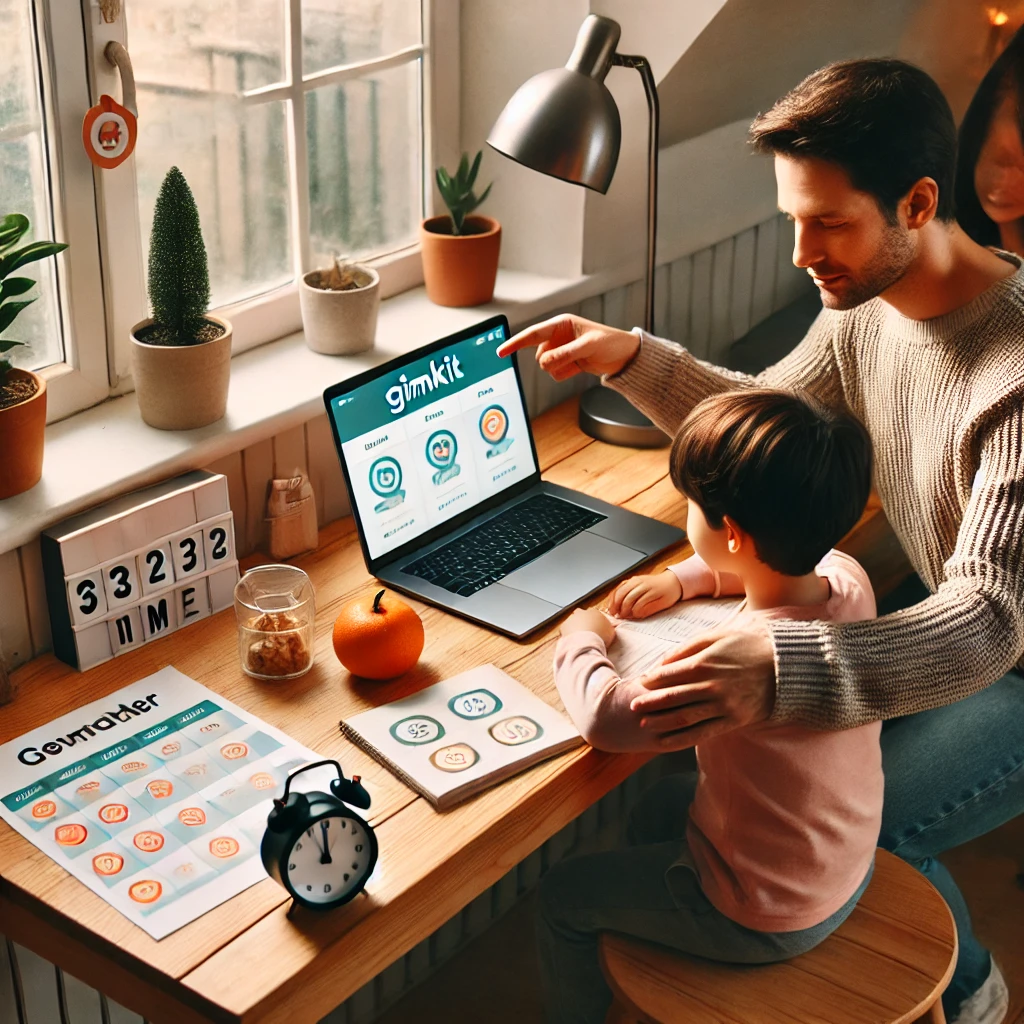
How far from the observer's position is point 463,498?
1.86m

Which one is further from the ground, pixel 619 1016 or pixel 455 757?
pixel 455 757

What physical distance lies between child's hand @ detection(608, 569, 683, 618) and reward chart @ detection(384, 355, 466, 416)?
384mm

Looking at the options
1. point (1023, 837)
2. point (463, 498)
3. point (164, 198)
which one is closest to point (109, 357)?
point (164, 198)

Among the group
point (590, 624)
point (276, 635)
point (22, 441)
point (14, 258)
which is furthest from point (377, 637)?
point (14, 258)

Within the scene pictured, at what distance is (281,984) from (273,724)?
1.27ft

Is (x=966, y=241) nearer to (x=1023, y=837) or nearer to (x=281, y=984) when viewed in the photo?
(x=281, y=984)

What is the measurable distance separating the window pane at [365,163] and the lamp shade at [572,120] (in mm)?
324

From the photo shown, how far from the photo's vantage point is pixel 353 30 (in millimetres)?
2008

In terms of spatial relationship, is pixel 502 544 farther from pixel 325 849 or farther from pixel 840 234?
pixel 325 849

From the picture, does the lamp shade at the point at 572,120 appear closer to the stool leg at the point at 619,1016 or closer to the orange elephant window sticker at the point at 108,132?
the orange elephant window sticker at the point at 108,132

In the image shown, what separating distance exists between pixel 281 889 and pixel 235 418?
0.71 meters

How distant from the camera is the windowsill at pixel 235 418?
154 centimetres

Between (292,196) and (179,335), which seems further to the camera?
(292,196)

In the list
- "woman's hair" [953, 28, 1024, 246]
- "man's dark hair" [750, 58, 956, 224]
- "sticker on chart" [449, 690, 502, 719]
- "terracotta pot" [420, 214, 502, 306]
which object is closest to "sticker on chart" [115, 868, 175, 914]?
"sticker on chart" [449, 690, 502, 719]
